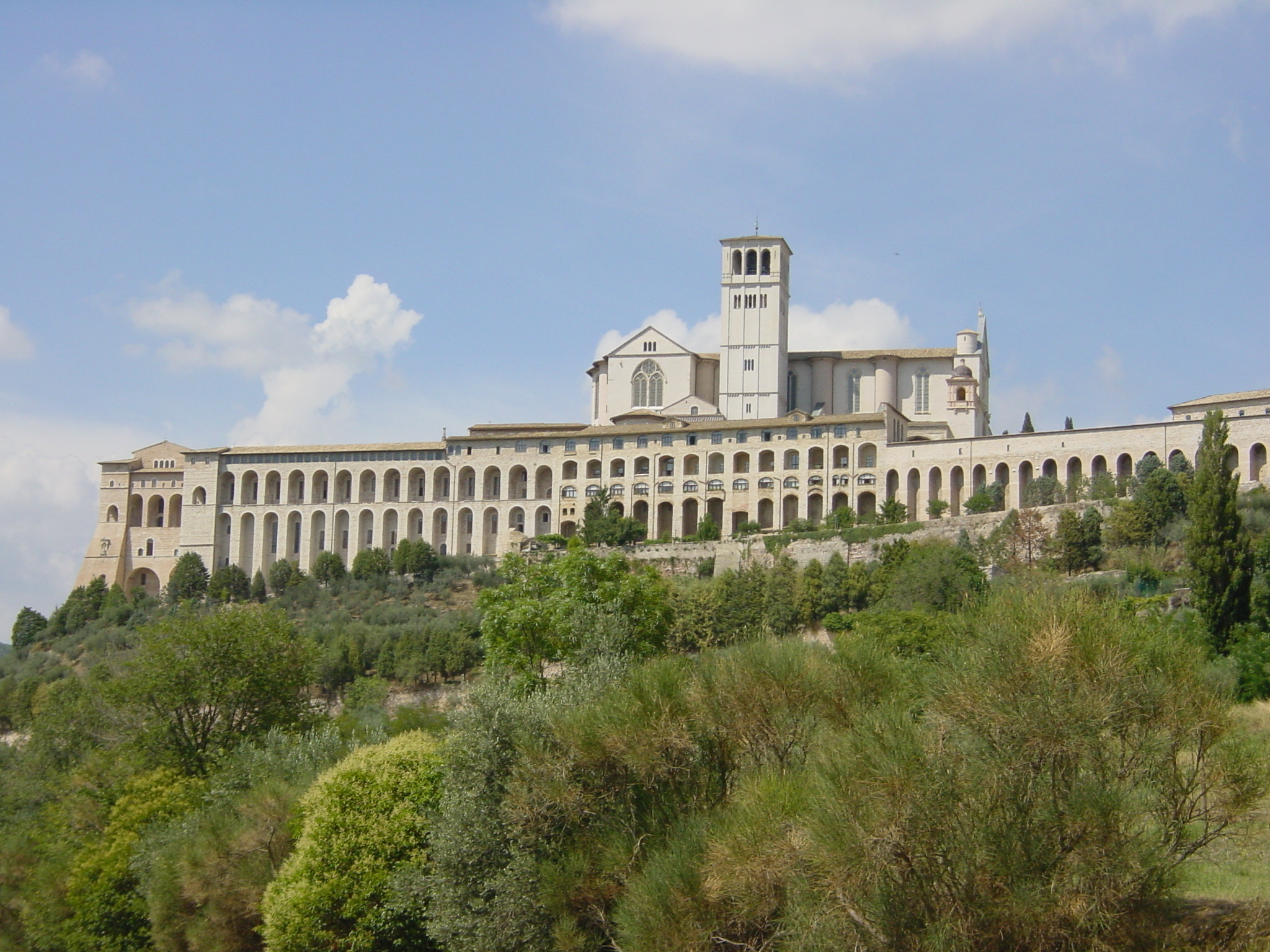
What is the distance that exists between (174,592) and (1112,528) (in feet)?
175

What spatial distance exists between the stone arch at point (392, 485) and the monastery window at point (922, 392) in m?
31.6

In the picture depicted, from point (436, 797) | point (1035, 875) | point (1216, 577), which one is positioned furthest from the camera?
point (1216, 577)

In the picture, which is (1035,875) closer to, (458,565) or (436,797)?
(436,797)

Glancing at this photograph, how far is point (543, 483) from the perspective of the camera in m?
84.6

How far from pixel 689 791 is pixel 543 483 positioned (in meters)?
65.7

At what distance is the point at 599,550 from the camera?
73.1 m

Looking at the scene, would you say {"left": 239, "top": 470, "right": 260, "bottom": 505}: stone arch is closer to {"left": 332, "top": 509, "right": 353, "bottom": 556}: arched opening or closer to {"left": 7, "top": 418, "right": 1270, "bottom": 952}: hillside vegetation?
{"left": 332, "top": 509, "right": 353, "bottom": 556}: arched opening

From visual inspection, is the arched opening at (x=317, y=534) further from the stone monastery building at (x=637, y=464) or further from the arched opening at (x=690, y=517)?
the arched opening at (x=690, y=517)

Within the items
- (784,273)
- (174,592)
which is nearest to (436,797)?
(174,592)

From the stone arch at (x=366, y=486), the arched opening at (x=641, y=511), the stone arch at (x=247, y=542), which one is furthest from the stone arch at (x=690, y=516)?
the stone arch at (x=247, y=542)

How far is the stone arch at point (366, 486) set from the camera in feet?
284

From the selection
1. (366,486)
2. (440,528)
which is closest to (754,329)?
(440,528)

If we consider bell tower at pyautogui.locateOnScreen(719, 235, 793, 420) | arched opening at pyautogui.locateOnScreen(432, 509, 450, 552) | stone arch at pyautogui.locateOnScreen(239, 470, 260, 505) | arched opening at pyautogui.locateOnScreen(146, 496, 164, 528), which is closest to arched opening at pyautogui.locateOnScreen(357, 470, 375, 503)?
arched opening at pyautogui.locateOnScreen(432, 509, 450, 552)

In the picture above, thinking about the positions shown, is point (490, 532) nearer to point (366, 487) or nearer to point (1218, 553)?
point (366, 487)
